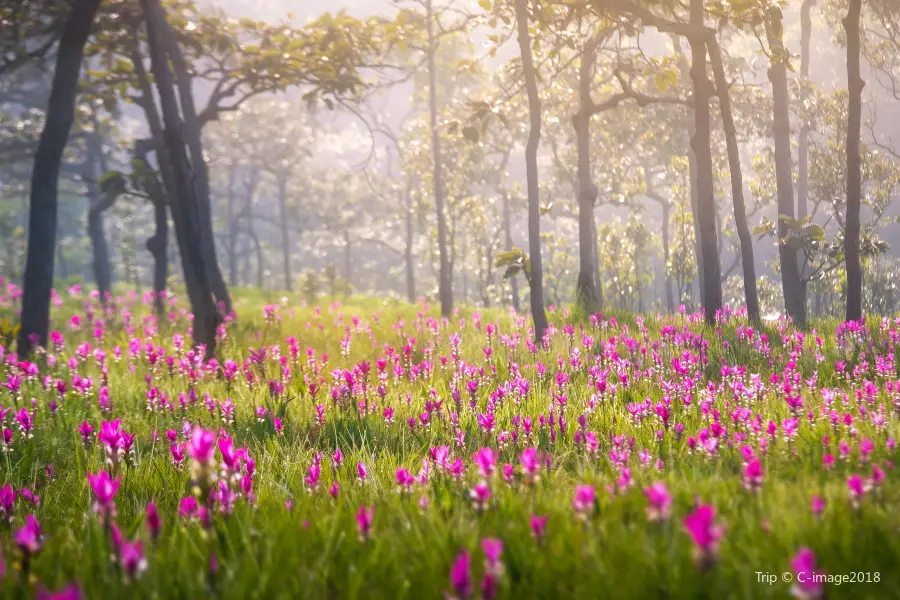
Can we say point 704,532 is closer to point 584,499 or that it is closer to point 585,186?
point 584,499

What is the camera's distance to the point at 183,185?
302 inches

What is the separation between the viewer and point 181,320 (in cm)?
1273

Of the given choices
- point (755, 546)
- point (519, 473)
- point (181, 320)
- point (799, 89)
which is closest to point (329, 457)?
point (519, 473)

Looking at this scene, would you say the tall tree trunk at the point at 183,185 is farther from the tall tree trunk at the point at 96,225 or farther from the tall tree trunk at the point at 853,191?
the tall tree trunk at the point at 96,225

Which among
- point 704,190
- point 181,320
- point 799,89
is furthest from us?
point 799,89

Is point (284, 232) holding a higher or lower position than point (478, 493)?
higher

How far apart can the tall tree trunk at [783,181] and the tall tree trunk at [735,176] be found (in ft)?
2.22

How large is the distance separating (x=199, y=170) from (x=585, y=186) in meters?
8.19

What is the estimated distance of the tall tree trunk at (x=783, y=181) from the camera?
742 cm

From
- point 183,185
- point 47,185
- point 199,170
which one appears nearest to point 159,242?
point 199,170

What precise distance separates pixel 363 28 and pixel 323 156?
17030 centimetres

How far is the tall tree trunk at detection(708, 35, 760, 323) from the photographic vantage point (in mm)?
9227

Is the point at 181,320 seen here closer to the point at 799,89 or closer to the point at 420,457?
the point at 420,457

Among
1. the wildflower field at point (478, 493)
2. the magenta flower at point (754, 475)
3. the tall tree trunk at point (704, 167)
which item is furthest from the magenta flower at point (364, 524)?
the tall tree trunk at point (704, 167)
